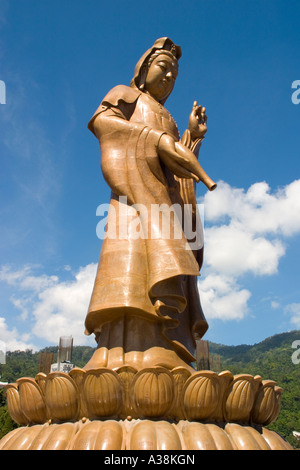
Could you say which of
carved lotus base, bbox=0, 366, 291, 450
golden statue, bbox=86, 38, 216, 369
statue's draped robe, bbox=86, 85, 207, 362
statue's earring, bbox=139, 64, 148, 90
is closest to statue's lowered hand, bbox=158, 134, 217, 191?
golden statue, bbox=86, 38, 216, 369

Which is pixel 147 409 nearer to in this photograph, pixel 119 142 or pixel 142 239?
pixel 142 239

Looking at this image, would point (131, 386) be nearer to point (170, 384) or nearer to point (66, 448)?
point (170, 384)

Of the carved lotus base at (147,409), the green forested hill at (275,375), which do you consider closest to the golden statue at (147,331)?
the carved lotus base at (147,409)

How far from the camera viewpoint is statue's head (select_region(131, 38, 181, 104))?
709 cm

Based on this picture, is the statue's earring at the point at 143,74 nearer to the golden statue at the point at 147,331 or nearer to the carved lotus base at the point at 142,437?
the golden statue at the point at 147,331

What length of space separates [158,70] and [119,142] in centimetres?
184

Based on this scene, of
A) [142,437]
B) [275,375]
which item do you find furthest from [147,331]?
[275,375]

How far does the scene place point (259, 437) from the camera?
411cm

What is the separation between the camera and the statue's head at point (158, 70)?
7.09 meters

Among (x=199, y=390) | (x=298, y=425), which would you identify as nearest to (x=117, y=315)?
(x=199, y=390)

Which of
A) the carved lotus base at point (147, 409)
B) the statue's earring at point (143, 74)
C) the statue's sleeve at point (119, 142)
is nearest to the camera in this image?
the carved lotus base at point (147, 409)

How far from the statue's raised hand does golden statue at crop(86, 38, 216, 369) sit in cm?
2

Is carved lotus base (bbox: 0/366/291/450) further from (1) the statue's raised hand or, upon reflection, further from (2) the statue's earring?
(2) the statue's earring
